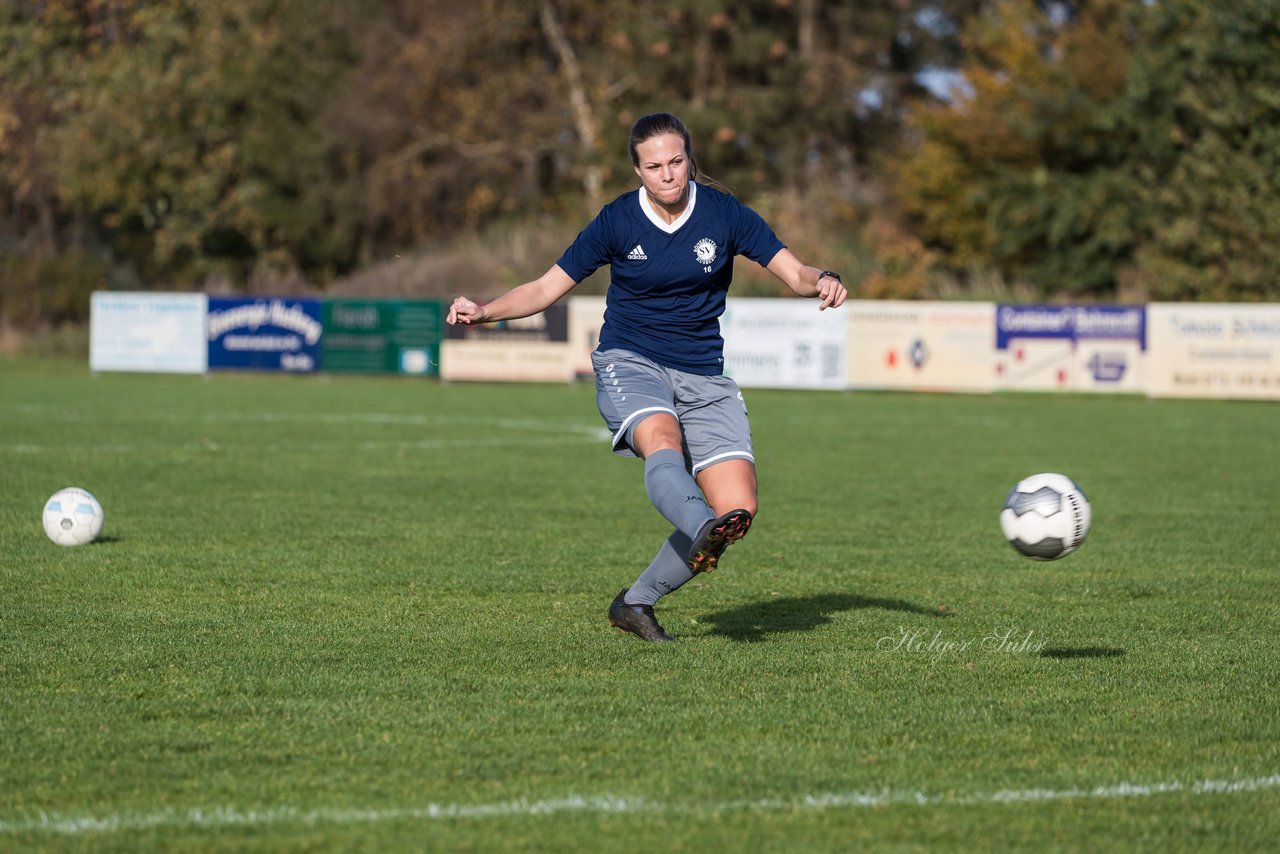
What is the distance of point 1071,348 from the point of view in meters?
27.7

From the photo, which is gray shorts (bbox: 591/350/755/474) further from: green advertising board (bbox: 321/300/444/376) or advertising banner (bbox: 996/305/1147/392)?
green advertising board (bbox: 321/300/444/376)

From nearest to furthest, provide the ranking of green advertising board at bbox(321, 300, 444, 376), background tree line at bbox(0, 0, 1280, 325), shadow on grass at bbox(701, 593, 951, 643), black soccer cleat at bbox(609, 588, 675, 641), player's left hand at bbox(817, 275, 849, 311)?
player's left hand at bbox(817, 275, 849, 311), black soccer cleat at bbox(609, 588, 675, 641), shadow on grass at bbox(701, 593, 951, 643), green advertising board at bbox(321, 300, 444, 376), background tree line at bbox(0, 0, 1280, 325)

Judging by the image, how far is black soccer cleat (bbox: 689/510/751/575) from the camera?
20.2 ft

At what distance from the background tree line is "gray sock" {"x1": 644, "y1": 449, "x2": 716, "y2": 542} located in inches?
1332

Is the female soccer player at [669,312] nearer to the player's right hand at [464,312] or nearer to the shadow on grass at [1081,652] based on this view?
the player's right hand at [464,312]

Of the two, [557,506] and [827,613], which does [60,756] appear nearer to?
[827,613]

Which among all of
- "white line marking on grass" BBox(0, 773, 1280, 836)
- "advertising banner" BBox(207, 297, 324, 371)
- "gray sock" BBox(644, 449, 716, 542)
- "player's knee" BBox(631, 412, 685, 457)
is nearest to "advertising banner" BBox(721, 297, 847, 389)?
"advertising banner" BBox(207, 297, 324, 371)

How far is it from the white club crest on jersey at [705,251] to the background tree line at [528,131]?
33.6m

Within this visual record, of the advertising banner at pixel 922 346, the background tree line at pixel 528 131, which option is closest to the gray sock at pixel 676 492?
the advertising banner at pixel 922 346

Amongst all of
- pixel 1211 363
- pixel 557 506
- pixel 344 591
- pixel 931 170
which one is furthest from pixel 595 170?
pixel 344 591

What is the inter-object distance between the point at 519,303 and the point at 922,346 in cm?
2263

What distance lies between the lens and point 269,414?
22.5 m

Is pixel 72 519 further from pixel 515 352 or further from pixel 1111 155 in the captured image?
pixel 1111 155

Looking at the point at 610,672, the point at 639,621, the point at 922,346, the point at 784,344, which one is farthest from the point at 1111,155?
the point at 610,672
